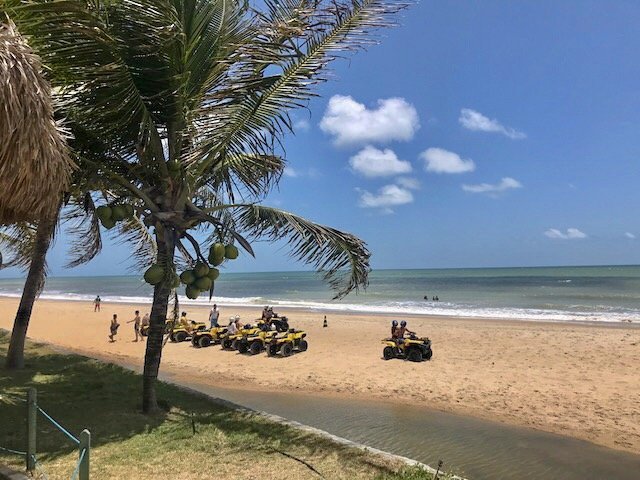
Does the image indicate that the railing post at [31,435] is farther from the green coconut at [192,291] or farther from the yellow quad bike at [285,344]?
the yellow quad bike at [285,344]

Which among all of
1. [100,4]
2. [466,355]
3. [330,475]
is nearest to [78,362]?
[330,475]

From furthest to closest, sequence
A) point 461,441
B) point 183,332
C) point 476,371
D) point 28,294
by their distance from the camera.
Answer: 1. point 183,332
2. point 476,371
3. point 28,294
4. point 461,441

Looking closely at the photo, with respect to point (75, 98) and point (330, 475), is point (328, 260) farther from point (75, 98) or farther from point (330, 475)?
point (75, 98)

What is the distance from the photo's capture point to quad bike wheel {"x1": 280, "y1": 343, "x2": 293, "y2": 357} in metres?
14.4

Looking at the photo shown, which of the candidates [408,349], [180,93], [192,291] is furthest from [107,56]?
[408,349]

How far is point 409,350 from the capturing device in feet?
45.1

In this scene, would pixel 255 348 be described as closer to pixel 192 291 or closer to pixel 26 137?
pixel 192 291

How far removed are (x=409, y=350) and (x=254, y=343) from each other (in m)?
4.44

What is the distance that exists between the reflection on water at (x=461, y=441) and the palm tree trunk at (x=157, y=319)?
262cm

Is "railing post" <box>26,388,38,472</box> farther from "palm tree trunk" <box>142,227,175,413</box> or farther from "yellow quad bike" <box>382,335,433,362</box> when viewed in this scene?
"yellow quad bike" <box>382,335,433,362</box>

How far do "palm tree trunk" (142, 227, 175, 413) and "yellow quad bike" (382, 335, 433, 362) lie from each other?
823 centimetres

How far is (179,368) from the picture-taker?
43.3 ft

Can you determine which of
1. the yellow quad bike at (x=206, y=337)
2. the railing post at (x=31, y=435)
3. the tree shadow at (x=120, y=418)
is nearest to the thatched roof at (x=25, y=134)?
the railing post at (x=31, y=435)

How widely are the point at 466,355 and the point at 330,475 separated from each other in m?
10.9
